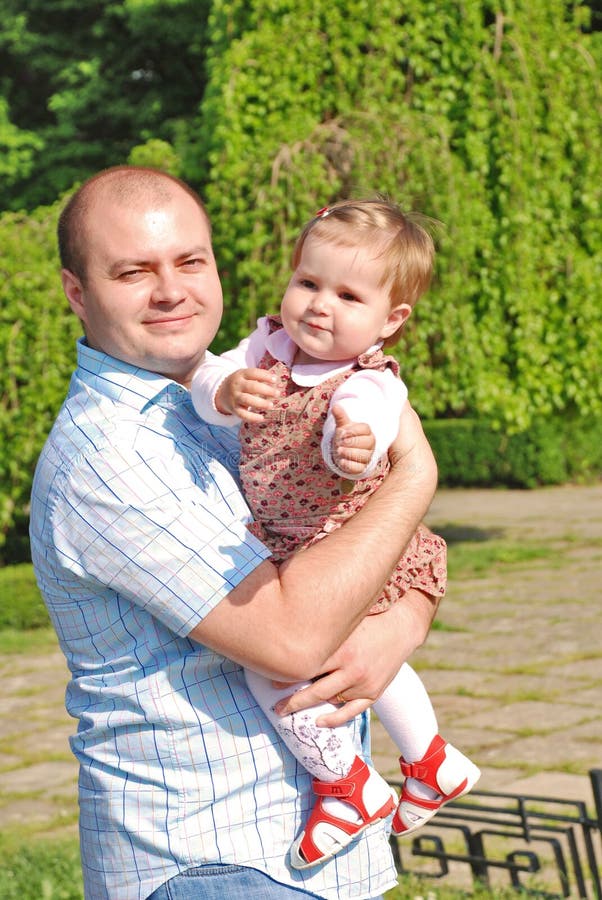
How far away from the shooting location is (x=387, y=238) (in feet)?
6.70

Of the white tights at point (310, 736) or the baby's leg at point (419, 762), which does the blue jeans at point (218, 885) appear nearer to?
the white tights at point (310, 736)

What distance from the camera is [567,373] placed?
35.5ft

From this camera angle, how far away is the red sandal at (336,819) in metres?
1.83

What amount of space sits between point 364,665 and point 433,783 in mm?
440

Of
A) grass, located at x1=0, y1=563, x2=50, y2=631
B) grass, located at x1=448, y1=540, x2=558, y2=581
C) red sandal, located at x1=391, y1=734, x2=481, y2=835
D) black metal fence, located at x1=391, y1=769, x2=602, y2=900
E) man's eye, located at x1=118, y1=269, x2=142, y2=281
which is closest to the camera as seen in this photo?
man's eye, located at x1=118, y1=269, x2=142, y2=281

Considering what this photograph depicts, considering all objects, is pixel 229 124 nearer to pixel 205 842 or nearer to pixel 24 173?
pixel 205 842

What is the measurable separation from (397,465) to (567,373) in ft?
29.9

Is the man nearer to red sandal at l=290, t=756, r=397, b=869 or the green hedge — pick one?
red sandal at l=290, t=756, r=397, b=869

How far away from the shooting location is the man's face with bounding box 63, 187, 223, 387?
1903mm

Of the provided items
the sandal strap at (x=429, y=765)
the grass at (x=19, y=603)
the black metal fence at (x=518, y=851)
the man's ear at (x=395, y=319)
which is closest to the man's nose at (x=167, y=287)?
the man's ear at (x=395, y=319)

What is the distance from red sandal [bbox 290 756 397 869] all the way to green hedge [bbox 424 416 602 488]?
1312 centimetres

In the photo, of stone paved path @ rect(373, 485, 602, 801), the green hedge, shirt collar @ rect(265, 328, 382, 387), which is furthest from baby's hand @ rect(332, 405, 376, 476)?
the green hedge

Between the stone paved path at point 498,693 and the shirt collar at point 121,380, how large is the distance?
341 cm

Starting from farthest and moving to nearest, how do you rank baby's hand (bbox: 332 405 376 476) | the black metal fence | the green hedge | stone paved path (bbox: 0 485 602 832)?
the green hedge < stone paved path (bbox: 0 485 602 832) < the black metal fence < baby's hand (bbox: 332 405 376 476)
